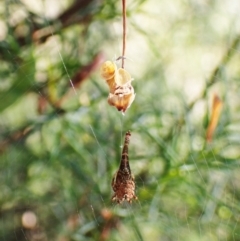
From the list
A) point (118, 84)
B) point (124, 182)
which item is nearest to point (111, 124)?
point (124, 182)

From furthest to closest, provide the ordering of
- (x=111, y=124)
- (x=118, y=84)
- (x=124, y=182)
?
(x=111, y=124)
(x=124, y=182)
(x=118, y=84)

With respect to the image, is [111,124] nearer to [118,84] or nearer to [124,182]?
[124,182]

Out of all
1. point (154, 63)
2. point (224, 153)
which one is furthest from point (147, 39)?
point (224, 153)

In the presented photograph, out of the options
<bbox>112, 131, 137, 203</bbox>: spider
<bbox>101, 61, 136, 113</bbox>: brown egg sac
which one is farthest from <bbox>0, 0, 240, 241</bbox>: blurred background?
<bbox>101, 61, 136, 113</bbox>: brown egg sac

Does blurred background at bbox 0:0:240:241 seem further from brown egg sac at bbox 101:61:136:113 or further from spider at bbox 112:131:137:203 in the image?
brown egg sac at bbox 101:61:136:113

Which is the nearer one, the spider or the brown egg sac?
the brown egg sac

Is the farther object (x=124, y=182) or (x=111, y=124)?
(x=111, y=124)
